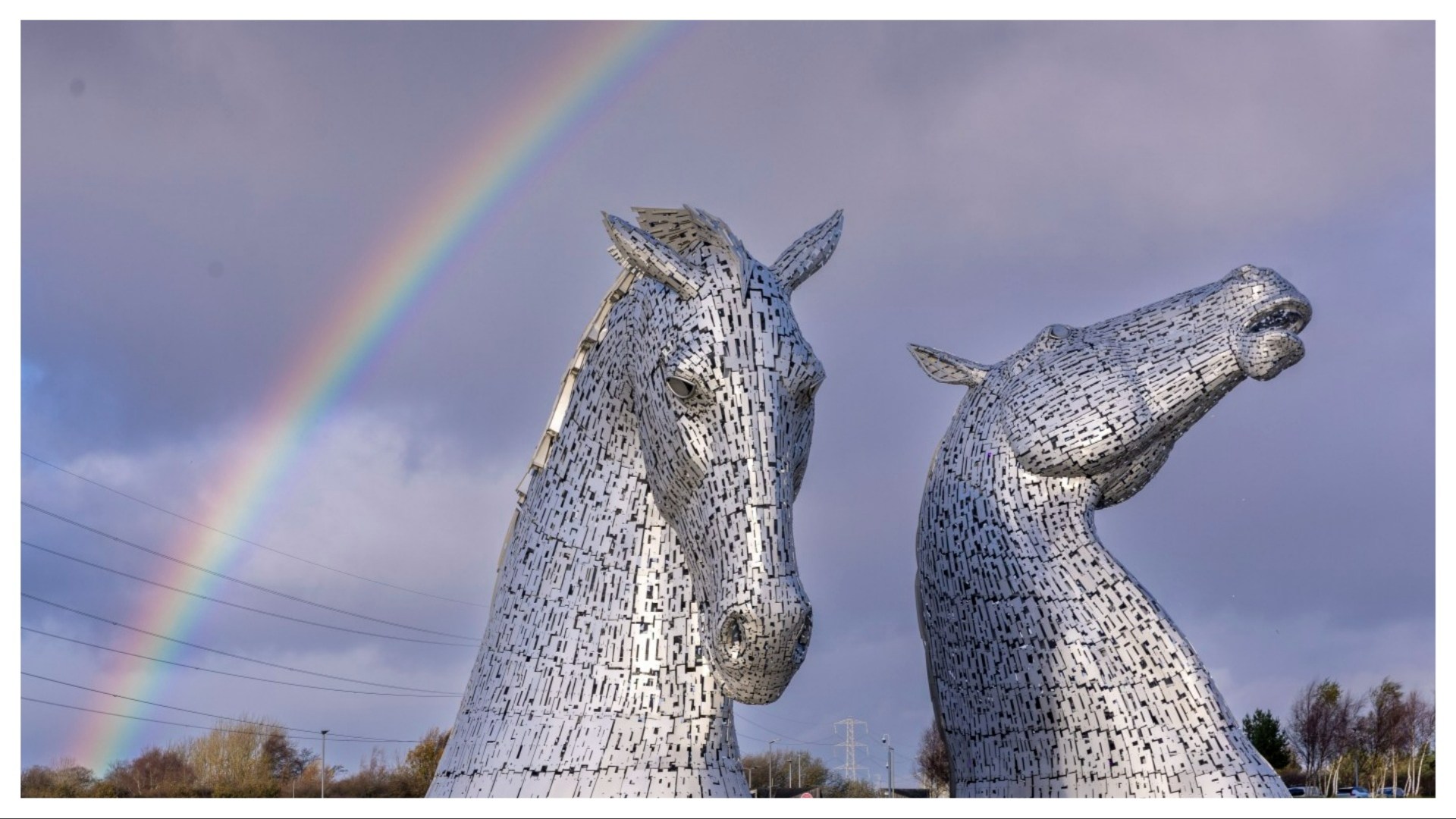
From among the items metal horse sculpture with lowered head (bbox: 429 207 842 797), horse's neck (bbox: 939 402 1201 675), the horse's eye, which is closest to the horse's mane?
metal horse sculpture with lowered head (bbox: 429 207 842 797)

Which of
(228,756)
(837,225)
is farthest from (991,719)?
(228,756)

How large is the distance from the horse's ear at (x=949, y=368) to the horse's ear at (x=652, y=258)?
3.44m

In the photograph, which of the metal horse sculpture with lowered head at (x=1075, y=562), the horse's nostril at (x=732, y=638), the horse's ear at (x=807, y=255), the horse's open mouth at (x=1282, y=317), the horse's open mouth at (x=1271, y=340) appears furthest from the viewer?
the horse's open mouth at (x=1282, y=317)

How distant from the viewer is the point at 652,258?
4934 millimetres

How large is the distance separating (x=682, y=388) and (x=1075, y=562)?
325cm

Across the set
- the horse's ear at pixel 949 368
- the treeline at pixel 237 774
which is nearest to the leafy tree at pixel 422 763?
the treeline at pixel 237 774

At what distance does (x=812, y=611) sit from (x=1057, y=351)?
12.4ft

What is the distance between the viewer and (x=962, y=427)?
7.89m

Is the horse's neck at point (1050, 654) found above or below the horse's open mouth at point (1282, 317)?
below

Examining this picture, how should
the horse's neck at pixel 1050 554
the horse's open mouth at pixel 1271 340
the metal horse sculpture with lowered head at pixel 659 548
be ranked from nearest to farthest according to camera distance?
the metal horse sculpture with lowered head at pixel 659 548
the horse's neck at pixel 1050 554
the horse's open mouth at pixel 1271 340

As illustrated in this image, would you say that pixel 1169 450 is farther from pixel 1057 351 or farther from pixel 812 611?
pixel 812 611

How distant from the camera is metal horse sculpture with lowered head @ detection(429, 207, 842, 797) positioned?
14.8 feet

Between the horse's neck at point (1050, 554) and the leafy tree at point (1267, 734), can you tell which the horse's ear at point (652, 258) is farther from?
the leafy tree at point (1267, 734)

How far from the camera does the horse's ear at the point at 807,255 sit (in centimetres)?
531
